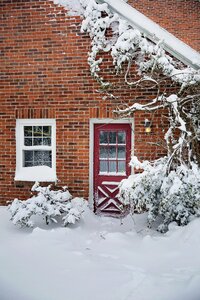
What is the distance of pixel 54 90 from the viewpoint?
25.6 feet

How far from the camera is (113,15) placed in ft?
24.3

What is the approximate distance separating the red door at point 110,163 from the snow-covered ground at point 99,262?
2.79 feet

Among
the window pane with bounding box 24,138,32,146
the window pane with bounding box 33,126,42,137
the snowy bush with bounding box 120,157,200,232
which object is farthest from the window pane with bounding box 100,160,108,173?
the window pane with bounding box 24,138,32,146

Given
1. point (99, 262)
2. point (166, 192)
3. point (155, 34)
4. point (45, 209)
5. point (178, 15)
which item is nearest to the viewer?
point (99, 262)

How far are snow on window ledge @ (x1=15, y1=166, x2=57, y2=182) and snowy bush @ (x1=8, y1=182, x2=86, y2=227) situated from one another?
1.12m

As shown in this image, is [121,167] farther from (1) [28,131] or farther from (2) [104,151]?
(1) [28,131]

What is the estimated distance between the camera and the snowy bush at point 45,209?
6.37m

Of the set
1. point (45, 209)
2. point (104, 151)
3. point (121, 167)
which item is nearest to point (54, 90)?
point (104, 151)

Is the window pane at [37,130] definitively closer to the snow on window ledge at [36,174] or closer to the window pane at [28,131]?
the window pane at [28,131]

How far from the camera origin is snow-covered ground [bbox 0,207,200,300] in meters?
3.82

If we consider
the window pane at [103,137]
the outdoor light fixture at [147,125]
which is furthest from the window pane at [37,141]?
the outdoor light fixture at [147,125]

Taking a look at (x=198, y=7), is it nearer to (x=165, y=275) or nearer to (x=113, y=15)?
(x=113, y=15)

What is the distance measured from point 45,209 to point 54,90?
296 cm

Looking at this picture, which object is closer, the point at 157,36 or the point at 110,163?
the point at 157,36
